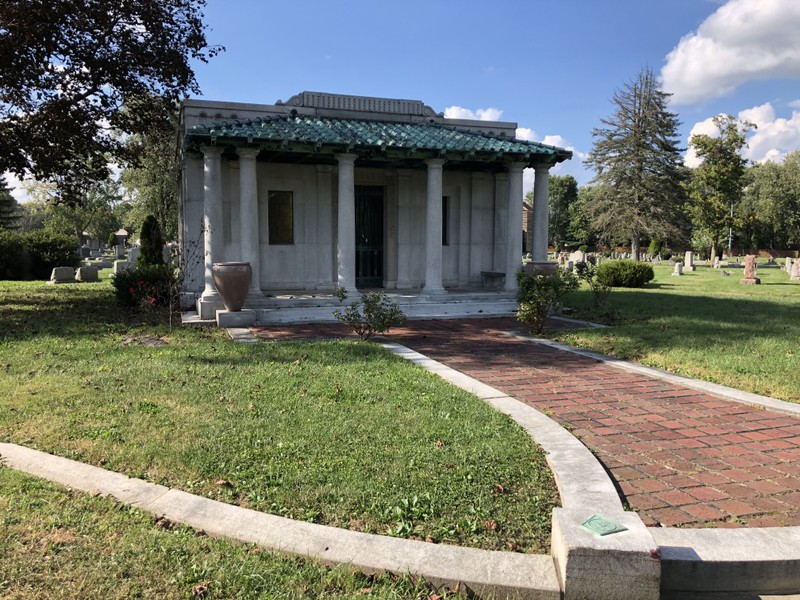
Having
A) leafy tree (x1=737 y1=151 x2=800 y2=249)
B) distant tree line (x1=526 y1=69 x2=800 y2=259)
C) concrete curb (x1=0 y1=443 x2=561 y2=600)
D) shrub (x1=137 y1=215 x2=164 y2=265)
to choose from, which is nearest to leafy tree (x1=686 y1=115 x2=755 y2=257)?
distant tree line (x1=526 y1=69 x2=800 y2=259)

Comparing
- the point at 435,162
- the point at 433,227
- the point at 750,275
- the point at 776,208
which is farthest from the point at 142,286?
the point at 776,208

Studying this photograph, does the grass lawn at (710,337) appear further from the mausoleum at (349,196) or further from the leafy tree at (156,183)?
the leafy tree at (156,183)

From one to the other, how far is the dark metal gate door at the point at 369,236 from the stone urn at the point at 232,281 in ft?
15.6

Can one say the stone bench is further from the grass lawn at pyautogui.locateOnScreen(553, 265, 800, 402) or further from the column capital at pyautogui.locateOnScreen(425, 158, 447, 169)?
the column capital at pyautogui.locateOnScreen(425, 158, 447, 169)

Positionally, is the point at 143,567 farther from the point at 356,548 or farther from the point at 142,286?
the point at 142,286

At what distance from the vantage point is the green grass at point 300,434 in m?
3.79

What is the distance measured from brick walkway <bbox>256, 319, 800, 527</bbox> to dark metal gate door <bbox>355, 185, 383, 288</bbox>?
7.24m

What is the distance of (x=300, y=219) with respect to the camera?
15.3 m

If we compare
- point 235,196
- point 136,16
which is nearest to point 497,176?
point 235,196

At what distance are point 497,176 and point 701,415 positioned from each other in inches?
460

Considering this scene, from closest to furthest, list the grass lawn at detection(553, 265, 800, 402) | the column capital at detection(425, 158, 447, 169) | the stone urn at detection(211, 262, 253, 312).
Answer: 1. the grass lawn at detection(553, 265, 800, 402)
2. the stone urn at detection(211, 262, 253, 312)
3. the column capital at detection(425, 158, 447, 169)

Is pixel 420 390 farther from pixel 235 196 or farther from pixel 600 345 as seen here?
pixel 235 196

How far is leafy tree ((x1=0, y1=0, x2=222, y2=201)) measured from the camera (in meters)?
13.3

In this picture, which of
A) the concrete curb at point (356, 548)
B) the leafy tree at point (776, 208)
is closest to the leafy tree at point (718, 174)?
the leafy tree at point (776, 208)
